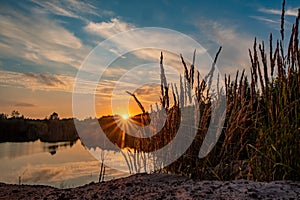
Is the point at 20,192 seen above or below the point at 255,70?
below

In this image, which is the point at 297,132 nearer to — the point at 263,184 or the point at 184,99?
the point at 263,184

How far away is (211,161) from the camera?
3514mm

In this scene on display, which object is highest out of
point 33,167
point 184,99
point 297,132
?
point 184,99

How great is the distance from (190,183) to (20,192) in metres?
1.95

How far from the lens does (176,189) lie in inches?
101

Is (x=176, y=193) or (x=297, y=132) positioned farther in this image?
(x=297, y=132)

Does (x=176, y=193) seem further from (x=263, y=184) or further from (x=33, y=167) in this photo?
(x=33, y=167)

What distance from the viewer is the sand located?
232 cm

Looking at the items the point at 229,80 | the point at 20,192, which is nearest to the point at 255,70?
the point at 229,80

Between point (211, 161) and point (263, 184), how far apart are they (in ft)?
3.47

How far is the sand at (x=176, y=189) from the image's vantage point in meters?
2.32

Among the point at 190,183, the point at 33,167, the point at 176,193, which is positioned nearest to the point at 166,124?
the point at 190,183

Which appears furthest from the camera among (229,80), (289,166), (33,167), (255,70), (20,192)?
(33,167)

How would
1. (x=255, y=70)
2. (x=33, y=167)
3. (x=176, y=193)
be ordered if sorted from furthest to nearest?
(x=33, y=167), (x=255, y=70), (x=176, y=193)
